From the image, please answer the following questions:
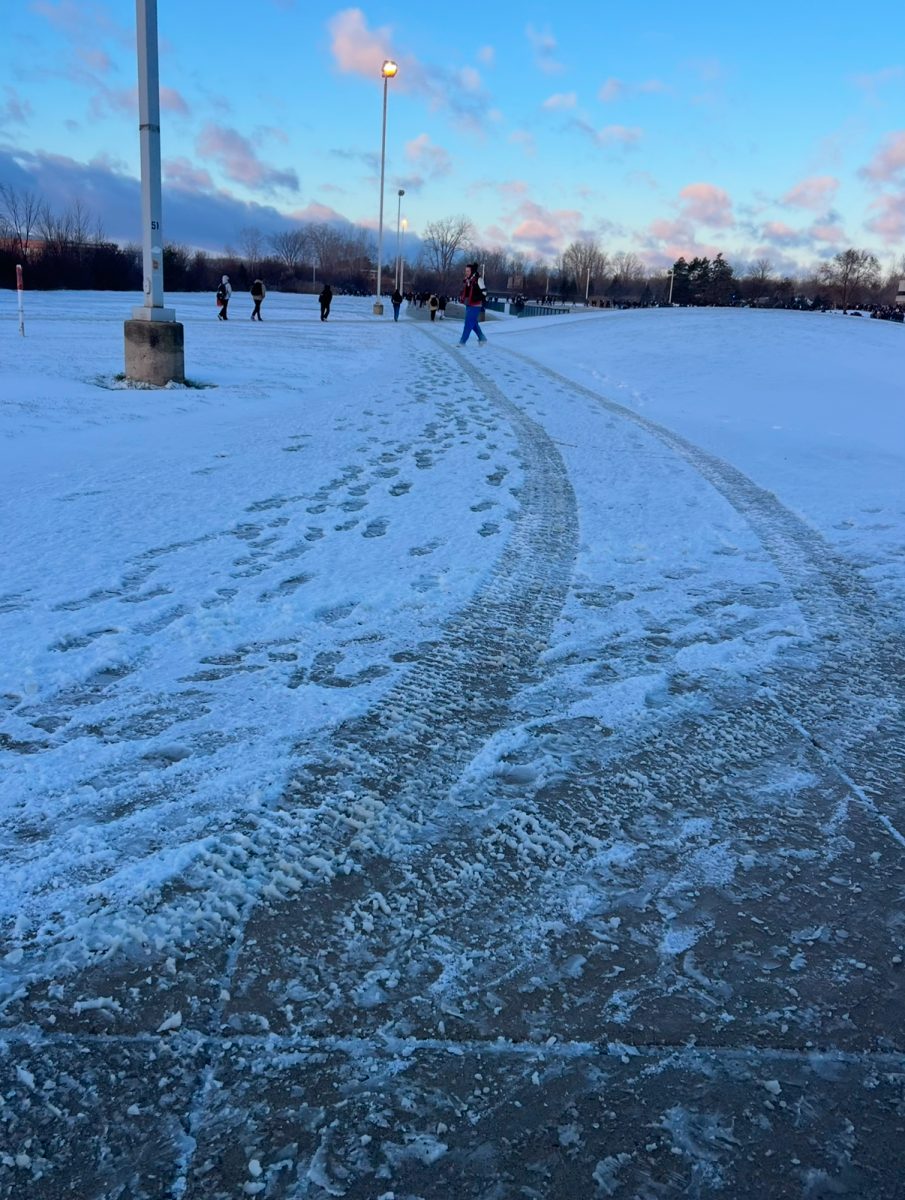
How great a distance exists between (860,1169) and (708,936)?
617mm

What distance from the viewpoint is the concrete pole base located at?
36.2 ft

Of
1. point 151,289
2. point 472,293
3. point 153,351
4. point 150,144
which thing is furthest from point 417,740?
point 472,293

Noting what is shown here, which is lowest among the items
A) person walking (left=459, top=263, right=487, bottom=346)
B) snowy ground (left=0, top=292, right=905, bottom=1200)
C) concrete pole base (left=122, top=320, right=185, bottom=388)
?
snowy ground (left=0, top=292, right=905, bottom=1200)

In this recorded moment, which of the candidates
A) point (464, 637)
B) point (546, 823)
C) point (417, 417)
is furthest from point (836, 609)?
point (417, 417)

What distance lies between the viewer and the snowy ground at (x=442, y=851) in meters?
1.63

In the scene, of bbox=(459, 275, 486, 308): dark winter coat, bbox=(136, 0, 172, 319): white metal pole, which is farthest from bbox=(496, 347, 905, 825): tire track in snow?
bbox=(459, 275, 486, 308): dark winter coat

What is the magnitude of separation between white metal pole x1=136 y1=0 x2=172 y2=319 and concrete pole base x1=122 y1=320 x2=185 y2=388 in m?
0.25

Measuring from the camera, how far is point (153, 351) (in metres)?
11.1

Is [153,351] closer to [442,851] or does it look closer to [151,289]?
[151,289]

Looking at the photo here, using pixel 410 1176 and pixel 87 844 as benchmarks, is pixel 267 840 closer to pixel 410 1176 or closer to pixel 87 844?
pixel 87 844

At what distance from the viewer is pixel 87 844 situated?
92.8 inches

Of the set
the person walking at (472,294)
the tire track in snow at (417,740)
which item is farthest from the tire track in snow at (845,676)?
the person walking at (472,294)

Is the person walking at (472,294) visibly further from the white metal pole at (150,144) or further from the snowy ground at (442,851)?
the snowy ground at (442,851)

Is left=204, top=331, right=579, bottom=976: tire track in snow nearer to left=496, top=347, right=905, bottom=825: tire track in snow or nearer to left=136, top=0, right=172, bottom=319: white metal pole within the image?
left=496, top=347, right=905, bottom=825: tire track in snow
